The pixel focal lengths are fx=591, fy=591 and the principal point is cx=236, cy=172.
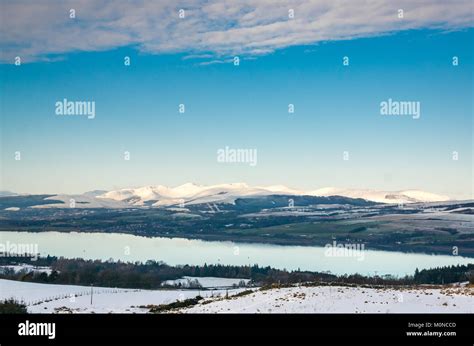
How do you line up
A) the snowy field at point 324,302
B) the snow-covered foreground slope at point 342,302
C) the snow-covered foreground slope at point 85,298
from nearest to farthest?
the snow-covered foreground slope at point 342,302 < the snowy field at point 324,302 < the snow-covered foreground slope at point 85,298

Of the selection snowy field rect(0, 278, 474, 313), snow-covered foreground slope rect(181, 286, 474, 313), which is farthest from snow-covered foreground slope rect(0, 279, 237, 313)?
snow-covered foreground slope rect(181, 286, 474, 313)

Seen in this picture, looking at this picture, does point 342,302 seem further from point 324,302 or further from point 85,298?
point 85,298

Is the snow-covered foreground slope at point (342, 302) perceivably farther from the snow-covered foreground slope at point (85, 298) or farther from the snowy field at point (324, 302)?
the snow-covered foreground slope at point (85, 298)

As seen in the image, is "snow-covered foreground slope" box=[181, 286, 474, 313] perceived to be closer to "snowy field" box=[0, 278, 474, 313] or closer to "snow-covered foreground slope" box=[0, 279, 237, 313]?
"snowy field" box=[0, 278, 474, 313]

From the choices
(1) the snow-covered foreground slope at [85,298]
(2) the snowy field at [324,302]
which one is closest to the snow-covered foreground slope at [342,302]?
(2) the snowy field at [324,302]

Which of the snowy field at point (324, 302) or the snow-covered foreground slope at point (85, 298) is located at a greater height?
the snowy field at point (324, 302)
